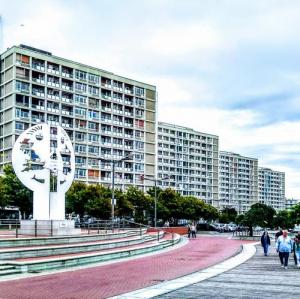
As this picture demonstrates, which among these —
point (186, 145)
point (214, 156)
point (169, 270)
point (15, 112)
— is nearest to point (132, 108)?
point (15, 112)

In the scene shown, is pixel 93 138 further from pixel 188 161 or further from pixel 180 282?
pixel 180 282

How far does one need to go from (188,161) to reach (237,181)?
4708 cm

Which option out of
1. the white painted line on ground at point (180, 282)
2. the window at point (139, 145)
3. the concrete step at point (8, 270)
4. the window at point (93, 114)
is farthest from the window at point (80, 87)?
the concrete step at point (8, 270)

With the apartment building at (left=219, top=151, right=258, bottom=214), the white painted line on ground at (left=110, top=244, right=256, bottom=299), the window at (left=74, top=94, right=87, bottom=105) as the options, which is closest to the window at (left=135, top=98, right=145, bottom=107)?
the window at (left=74, top=94, right=87, bottom=105)

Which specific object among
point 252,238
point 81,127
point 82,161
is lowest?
point 252,238

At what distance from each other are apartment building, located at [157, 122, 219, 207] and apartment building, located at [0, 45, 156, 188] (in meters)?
26.8

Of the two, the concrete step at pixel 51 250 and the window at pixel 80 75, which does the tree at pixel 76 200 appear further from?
the concrete step at pixel 51 250

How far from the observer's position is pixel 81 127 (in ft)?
308

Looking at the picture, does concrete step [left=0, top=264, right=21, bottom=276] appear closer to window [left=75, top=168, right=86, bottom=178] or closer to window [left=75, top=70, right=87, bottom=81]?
window [left=75, top=168, right=86, bottom=178]

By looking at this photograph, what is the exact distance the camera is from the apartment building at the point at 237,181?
582 feet

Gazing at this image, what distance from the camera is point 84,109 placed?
94500mm

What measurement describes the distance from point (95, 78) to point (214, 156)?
205 feet

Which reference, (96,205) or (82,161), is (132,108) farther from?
(96,205)

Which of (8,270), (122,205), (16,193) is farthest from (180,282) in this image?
(122,205)
